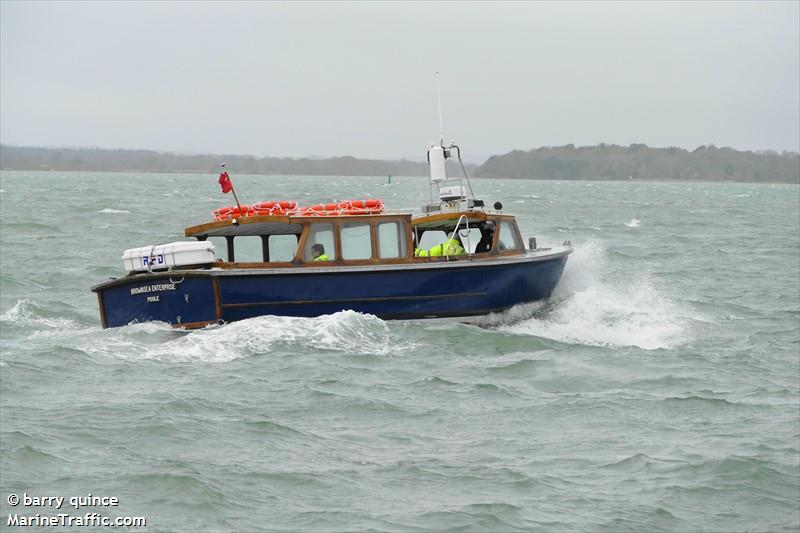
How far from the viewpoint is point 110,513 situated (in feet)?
31.0

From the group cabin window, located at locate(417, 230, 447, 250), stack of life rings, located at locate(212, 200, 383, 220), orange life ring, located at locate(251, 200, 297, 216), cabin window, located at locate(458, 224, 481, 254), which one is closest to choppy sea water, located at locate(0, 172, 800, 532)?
cabin window, located at locate(458, 224, 481, 254)

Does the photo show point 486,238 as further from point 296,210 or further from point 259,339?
point 259,339

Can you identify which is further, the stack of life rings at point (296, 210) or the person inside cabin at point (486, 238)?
the person inside cabin at point (486, 238)

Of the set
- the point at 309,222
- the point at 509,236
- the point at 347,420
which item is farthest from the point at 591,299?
the point at 347,420

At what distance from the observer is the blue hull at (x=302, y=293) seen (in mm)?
17125

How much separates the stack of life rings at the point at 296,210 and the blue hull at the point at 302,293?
43.3 inches

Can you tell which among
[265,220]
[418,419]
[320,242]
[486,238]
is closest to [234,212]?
[265,220]

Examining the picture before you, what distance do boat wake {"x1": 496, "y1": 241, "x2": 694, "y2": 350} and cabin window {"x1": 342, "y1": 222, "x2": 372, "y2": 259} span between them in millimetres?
2750

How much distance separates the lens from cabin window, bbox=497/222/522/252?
19.7m

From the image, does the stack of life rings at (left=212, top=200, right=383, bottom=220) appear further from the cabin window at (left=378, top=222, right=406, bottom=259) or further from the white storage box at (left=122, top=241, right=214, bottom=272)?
the white storage box at (left=122, top=241, right=214, bottom=272)

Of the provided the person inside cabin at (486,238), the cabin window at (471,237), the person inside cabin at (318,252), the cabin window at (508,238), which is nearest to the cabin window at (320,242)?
the person inside cabin at (318,252)

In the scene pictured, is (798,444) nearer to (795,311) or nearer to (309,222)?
(309,222)

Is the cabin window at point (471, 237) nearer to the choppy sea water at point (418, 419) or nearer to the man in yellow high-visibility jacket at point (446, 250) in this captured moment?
the man in yellow high-visibility jacket at point (446, 250)

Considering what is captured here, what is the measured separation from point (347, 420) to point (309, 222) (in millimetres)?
5803
